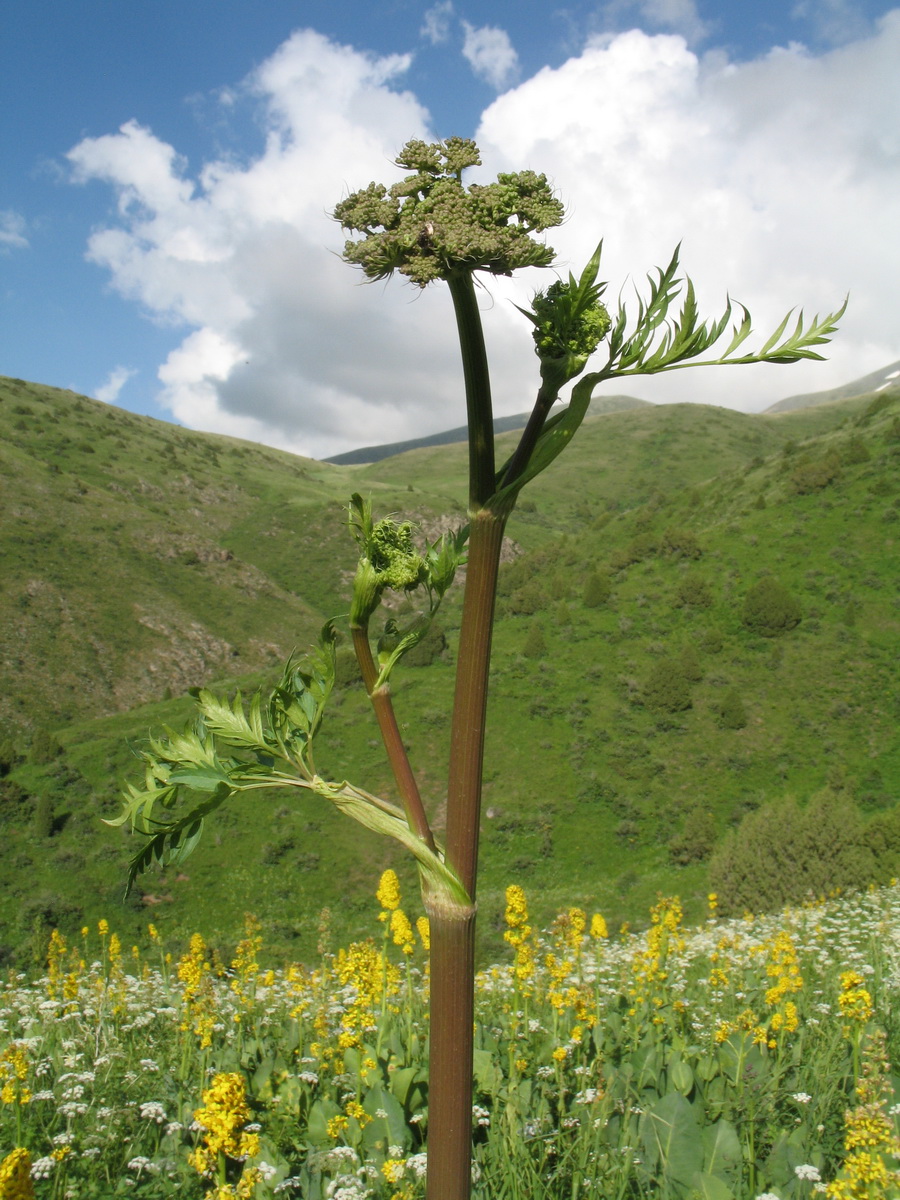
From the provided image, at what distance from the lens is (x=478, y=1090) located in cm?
387

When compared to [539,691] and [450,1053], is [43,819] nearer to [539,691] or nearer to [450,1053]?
[539,691]

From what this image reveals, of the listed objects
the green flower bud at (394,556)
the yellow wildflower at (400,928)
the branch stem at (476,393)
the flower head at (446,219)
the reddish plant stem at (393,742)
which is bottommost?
the yellow wildflower at (400,928)

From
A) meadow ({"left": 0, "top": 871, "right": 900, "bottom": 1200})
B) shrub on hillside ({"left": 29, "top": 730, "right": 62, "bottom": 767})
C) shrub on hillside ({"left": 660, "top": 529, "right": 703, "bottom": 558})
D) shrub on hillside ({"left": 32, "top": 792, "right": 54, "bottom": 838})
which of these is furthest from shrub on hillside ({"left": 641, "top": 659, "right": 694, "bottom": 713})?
meadow ({"left": 0, "top": 871, "right": 900, "bottom": 1200})

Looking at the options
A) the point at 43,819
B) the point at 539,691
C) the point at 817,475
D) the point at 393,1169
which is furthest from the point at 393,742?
the point at 817,475

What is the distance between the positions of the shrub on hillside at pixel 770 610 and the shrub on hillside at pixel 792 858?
18.4m

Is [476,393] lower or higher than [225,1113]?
higher

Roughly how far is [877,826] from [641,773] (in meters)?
15.7

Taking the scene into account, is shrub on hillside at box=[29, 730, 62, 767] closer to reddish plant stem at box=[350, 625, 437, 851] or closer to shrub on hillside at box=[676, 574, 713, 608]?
shrub on hillside at box=[676, 574, 713, 608]

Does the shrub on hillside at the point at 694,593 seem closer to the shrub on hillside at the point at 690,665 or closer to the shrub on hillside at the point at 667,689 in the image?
the shrub on hillside at the point at 690,665

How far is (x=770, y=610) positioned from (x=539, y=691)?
14.0 metres

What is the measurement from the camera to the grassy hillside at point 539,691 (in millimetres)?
31703

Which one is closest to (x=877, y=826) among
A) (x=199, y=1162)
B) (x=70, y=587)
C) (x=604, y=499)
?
(x=199, y=1162)

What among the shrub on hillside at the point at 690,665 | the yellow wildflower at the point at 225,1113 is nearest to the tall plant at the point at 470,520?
the yellow wildflower at the point at 225,1113

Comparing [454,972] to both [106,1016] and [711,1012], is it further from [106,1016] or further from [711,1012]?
[106,1016]
